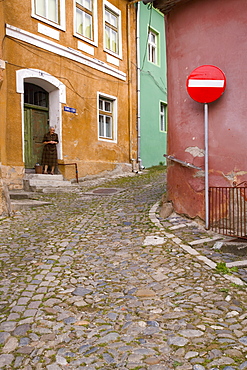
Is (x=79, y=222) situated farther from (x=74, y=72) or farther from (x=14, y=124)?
(x=74, y=72)

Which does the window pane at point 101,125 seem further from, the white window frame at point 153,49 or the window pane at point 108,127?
the white window frame at point 153,49

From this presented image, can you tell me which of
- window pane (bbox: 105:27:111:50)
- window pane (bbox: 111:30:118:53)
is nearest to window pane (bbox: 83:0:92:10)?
window pane (bbox: 105:27:111:50)

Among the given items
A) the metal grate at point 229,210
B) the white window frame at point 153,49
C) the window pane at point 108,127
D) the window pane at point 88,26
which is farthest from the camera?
the white window frame at point 153,49

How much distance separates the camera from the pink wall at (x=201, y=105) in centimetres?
586

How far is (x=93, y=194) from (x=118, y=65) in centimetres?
760

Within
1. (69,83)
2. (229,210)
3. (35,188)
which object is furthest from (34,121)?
(229,210)

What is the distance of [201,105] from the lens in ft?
20.8

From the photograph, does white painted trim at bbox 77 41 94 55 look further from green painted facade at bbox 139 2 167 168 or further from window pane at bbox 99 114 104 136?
A: green painted facade at bbox 139 2 167 168

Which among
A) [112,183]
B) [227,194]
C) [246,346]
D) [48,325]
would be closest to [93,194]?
[112,183]

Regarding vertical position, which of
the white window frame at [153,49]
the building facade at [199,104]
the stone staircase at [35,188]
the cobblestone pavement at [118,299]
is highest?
the white window frame at [153,49]

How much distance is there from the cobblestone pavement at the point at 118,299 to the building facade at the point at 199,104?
829mm

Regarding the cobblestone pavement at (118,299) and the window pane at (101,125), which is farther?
the window pane at (101,125)

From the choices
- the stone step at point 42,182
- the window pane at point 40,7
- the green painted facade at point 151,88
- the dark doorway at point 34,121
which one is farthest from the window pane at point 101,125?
the window pane at point 40,7

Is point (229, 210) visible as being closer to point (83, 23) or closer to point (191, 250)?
point (191, 250)
